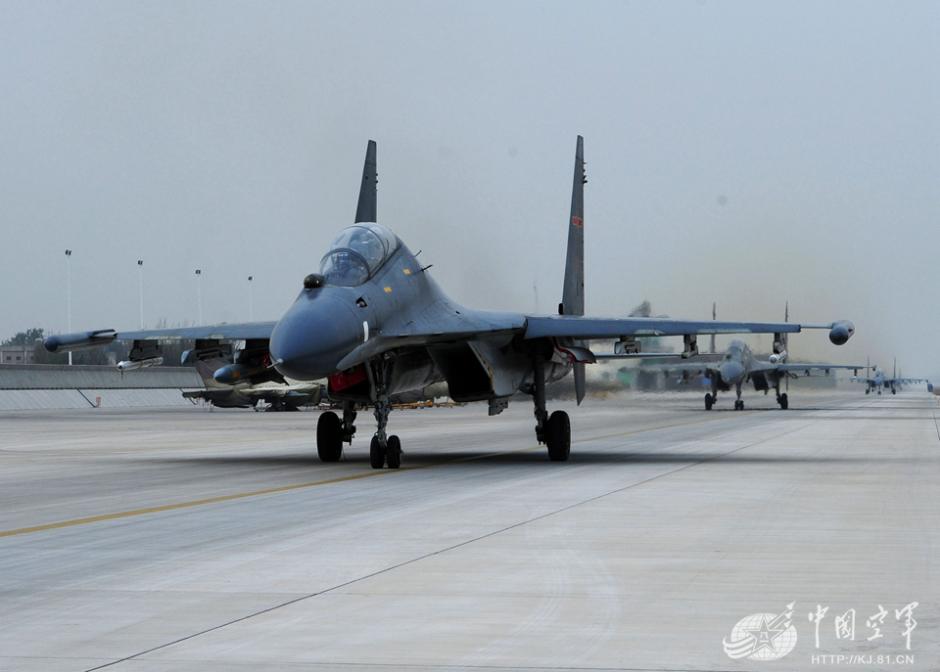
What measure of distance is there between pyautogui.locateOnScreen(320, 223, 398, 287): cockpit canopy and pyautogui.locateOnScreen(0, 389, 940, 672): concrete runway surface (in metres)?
2.96

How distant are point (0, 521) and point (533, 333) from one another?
36.2 ft

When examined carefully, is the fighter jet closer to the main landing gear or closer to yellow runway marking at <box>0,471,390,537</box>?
the main landing gear

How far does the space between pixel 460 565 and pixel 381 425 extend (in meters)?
10.9

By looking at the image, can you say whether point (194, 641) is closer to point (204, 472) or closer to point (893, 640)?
point (893, 640)

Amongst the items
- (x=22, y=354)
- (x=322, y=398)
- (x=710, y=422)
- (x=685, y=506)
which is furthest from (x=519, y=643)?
(x=22, y=354)

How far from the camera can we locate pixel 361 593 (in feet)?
27.0

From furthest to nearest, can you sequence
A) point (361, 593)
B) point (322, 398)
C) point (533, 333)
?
1. point (322, 398)
2. point (533, 333)
3. point (361, 593)

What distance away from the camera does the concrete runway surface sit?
655 cm

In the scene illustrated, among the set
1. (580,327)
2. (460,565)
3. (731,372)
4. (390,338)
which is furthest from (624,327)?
(731,372)

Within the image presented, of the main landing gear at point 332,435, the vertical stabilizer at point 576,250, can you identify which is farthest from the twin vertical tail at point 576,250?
the main landing gear at point 332,435

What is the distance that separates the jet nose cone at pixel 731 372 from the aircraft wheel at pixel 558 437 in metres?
37.6

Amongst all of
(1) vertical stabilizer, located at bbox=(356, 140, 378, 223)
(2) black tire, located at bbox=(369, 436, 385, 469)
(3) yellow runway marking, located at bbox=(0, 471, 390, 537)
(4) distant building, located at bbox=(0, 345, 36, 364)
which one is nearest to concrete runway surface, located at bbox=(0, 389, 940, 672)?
(3) yellow runway marking, located at bbox=(0, 471, 390, 537)

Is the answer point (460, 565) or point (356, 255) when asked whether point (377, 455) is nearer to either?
point (356, 255)

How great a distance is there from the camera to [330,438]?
73.6 ft
